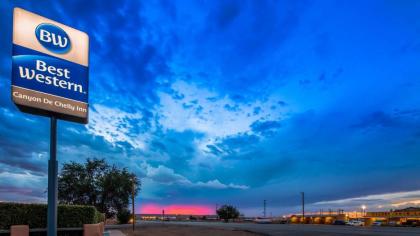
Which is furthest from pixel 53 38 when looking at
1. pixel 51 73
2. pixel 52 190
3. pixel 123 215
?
pixel 123 215

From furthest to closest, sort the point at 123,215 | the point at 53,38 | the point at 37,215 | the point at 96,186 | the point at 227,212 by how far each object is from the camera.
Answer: the point at 227,212, the point at 123,215, the point at 96,186, the point at 37,215, the point at 53,38

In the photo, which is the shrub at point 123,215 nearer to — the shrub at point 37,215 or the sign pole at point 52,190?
the shrub at point 37,215

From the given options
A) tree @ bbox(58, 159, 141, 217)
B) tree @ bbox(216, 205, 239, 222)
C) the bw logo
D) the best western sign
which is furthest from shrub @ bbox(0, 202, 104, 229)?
tree @ bbox(216, 205, 239, 222)

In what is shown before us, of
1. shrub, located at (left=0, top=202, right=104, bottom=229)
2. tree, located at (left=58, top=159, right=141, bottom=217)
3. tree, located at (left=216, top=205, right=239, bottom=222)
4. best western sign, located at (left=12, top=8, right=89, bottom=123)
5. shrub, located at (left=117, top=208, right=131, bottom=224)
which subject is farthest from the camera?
tree, located at (left=216, top=205, right=239, bottom=222)

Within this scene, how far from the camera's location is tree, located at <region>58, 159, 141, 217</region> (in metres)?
45.0

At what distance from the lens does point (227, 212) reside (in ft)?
441

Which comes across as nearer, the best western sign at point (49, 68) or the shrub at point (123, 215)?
the best western sign at point (49, 68)

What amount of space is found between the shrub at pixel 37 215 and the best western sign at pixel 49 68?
7.58m

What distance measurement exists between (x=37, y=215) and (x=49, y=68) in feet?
30.6

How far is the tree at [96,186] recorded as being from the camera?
45.0 m

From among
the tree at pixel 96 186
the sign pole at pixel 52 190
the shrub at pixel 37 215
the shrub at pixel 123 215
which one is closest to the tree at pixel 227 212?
the shrub at pixel 123 215

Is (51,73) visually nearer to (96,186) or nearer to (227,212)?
(96,186)

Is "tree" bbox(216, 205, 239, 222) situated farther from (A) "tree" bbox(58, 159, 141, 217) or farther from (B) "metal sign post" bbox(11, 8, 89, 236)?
(B) "metal sign post" bbox(11, 8, 89, 236)

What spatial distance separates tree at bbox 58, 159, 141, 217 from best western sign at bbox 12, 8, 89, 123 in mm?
34072
